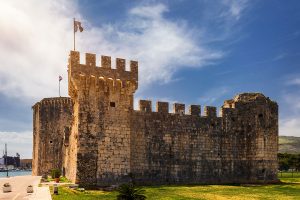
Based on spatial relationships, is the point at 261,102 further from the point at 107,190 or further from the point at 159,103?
the point at 107,190

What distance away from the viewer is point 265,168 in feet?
119

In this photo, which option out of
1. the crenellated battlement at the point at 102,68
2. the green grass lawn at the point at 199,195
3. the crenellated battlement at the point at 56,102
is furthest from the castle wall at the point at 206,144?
the crenellated battlement at the point at 56,102

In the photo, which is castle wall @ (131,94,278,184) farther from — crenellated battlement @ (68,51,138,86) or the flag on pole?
the flag on pole

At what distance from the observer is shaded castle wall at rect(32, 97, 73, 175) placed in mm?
57531

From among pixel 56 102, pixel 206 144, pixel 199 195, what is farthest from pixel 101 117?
pixel 56 102

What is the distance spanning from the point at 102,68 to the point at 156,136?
695cm

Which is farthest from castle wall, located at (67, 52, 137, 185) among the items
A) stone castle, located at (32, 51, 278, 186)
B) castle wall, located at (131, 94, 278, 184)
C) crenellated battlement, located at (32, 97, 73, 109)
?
crenellated battlement, located at (32, 97, 73, 109)

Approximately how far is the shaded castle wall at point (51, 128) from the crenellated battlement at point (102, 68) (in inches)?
1080

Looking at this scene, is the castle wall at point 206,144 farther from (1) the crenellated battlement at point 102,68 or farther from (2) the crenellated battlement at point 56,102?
(2) the crenellated battlement at point 56,102

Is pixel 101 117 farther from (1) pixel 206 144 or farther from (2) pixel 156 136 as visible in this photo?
(1) pixel 206 144

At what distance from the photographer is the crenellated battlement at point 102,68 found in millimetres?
30194

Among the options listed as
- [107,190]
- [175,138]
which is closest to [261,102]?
[175,138]

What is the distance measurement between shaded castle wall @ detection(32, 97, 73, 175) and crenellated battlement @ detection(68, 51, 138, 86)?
2744cm

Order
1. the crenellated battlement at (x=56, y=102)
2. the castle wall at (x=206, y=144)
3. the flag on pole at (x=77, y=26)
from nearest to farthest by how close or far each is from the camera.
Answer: the castle wall at (x=206, y=144)
the flag on pole at (x=77, y=26)
the crenellated battlement at (x=56, y=102)
